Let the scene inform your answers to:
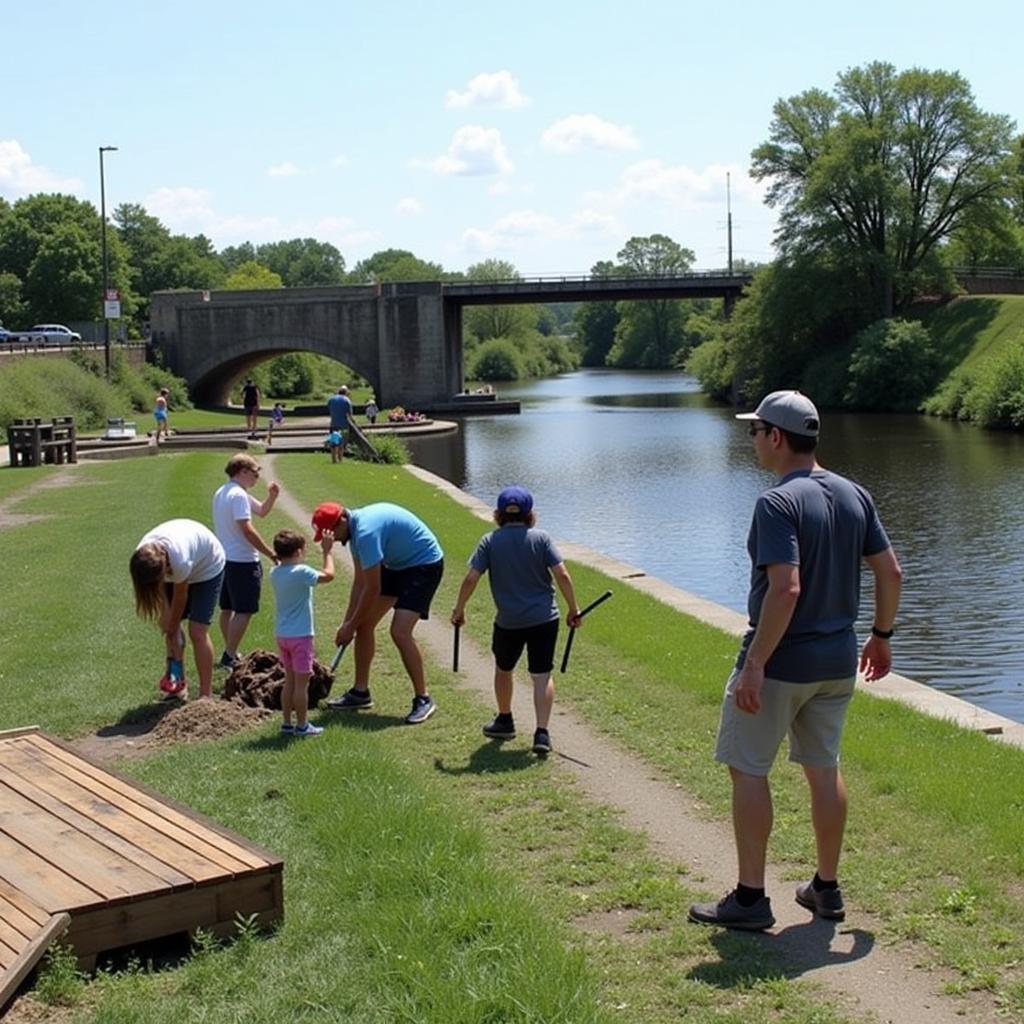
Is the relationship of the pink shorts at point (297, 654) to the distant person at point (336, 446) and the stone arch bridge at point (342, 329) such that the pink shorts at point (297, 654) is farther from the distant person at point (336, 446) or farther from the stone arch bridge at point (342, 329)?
the stone arch bridge at point (342, 329)

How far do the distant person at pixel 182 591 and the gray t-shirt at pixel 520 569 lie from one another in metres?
2.10

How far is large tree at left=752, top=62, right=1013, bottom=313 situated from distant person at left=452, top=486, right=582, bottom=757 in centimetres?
6068

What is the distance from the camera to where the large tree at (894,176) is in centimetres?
6644

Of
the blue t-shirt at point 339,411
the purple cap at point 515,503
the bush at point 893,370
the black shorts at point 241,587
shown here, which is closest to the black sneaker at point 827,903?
the purple cap at point 515,503

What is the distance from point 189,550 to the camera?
957 centimetres

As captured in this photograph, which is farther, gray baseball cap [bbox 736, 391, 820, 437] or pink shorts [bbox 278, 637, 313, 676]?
pink shorts [bbox 278, 637, 313, 676]

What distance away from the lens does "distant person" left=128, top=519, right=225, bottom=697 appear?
931 cm

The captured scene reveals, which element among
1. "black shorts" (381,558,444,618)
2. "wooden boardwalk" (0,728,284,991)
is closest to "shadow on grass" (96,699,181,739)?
"black shorts" (381,558,444,618)

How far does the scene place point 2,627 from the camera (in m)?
13.4

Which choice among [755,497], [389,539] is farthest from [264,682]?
[755,497]

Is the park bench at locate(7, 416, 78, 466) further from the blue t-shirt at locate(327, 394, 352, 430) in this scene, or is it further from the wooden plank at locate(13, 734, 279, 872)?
the wooden plank at locate(13, 734, 279, 872)

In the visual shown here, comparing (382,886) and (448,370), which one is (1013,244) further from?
(382,886)

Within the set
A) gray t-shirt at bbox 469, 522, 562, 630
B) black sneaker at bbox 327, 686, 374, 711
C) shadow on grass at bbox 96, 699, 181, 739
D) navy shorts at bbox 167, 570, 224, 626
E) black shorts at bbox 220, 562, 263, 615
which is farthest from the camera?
black shorts at bbox 220, 562, 263, 615

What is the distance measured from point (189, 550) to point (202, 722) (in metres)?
1.15
